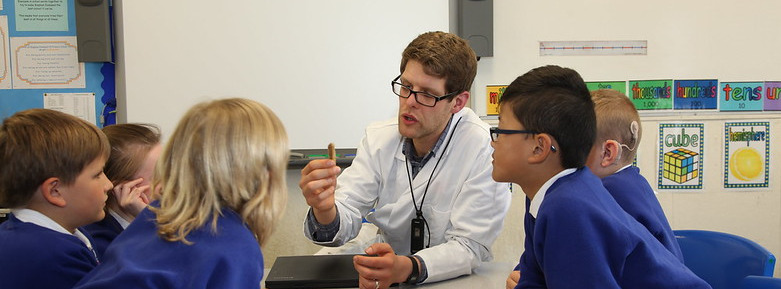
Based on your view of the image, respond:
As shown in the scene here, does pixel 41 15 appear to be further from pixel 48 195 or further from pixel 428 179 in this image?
pixel 428 179

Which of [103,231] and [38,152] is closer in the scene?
A: [38,152]

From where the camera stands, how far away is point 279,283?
4.63 feet

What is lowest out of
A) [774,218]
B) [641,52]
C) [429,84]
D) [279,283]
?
[774,218]

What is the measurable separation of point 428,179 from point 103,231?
941 mm

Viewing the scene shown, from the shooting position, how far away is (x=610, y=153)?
1.51 meters

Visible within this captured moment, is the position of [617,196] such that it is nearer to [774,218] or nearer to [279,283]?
[279,283]

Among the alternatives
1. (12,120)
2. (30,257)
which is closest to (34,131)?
(12,120)

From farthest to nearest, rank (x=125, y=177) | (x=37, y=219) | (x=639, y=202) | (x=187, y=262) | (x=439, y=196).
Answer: (x=439, y=196)
(x=125, y=177)
(x=639, y=202)
(x=37, y=219)
(x=187, y=262)

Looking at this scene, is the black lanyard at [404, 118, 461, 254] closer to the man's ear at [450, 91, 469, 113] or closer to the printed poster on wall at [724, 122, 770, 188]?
the man's ear at [450, 91, 469, 113]

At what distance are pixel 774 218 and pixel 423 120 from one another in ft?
7.41

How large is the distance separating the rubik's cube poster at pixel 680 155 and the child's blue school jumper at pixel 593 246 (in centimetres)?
196

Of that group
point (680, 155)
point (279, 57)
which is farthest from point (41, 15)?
point (680, 155)

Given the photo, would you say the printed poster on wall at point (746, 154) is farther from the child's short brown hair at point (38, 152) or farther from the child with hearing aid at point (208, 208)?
the child's short brown hair at point (38, 152)

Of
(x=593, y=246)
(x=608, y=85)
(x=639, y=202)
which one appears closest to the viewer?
(x=593, y=246)
